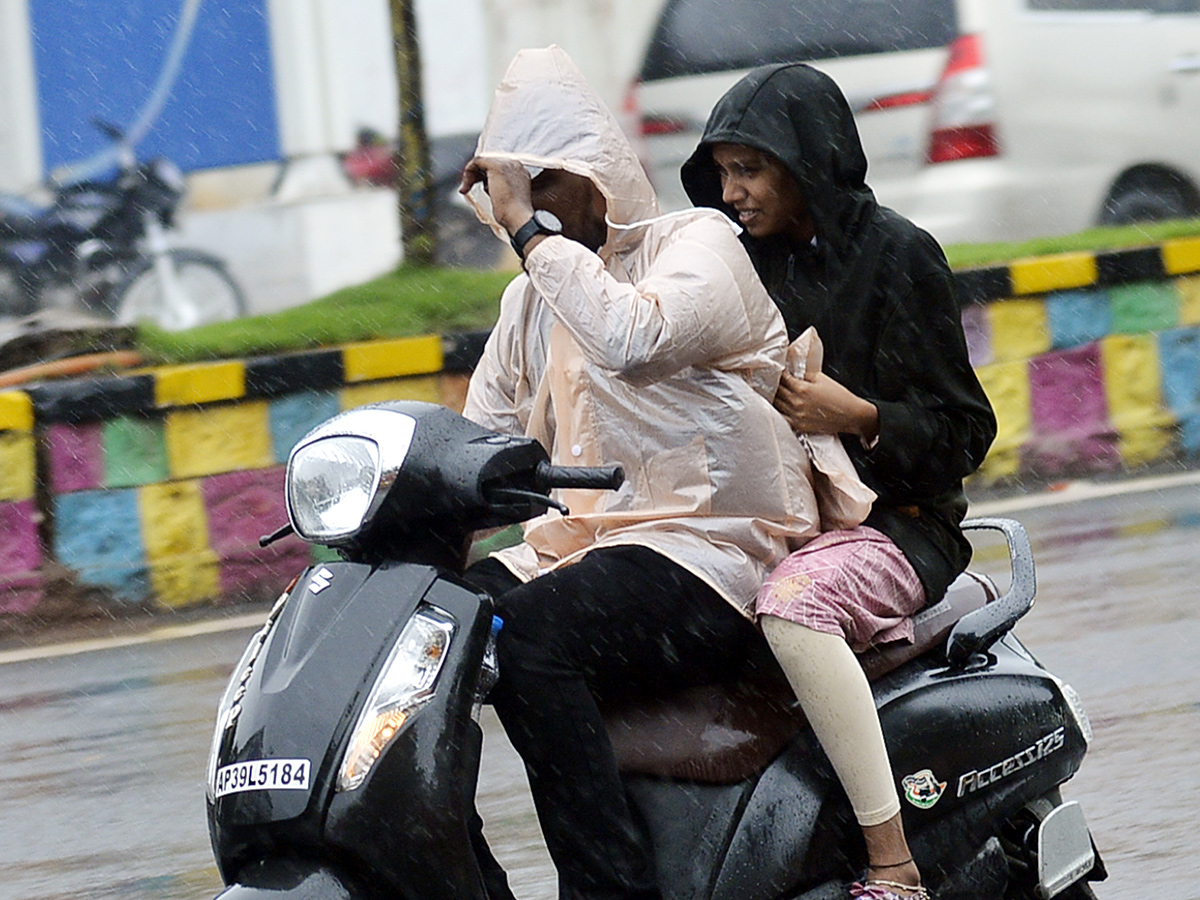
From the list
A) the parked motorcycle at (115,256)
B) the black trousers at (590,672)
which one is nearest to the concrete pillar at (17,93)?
the parked motorcycle at (115,256)

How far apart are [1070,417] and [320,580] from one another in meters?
6.54

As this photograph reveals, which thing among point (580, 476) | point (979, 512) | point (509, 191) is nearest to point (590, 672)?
point (580, 476)

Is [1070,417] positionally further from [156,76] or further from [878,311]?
[156,76]

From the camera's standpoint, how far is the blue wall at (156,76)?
14617mm

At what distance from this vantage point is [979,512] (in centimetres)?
811

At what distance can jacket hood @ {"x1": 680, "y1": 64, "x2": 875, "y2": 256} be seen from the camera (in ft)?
10.5

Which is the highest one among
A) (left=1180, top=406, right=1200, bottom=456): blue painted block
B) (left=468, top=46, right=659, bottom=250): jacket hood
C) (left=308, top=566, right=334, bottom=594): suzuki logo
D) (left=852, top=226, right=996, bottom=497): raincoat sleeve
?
(left=468, top=46, right=659, bottom=250): jacket hood

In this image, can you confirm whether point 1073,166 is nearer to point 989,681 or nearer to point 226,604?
point 226,604

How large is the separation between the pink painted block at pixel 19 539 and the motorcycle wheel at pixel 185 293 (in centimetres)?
519

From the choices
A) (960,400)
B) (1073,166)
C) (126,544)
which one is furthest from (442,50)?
(960,400)

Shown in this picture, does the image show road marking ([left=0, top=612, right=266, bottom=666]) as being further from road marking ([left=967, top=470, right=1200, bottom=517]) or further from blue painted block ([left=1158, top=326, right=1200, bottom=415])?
blue painted block ([left=1158, top=326, right=1200, bottom=415])

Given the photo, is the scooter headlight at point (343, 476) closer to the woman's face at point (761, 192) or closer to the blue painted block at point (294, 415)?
the woman's face at point (761, 192)

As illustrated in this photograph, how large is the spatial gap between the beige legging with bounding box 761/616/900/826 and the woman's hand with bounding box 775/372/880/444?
323 mm

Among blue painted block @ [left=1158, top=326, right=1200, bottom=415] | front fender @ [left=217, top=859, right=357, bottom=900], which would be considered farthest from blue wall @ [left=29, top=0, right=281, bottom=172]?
front fender @ [left=217, top=859, right=357, bottom=900]
